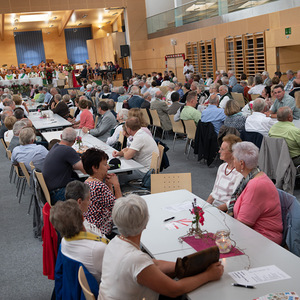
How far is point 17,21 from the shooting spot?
88.5 ft

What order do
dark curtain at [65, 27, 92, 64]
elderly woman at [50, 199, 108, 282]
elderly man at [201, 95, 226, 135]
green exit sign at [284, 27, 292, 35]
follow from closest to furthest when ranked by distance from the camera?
1. elderly woman at [50, 199, 108, 282]
2. elderly man at [201, 95, 226, 135]
3. green exit sign at [284, 27, 292, 35]
4. dark curtain at [65, 27, 92, 64]

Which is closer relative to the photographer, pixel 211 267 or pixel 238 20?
pixel 211 267

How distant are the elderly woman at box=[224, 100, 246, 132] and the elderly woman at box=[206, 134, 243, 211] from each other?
259 centimetres

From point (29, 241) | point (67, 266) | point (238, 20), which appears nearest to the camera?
point (67, 266)

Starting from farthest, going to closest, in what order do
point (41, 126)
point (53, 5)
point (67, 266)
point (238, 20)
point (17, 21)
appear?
point (17, 21)
point (53, 5)
point (238, 20)
point (41, 126)
point (67, 266)

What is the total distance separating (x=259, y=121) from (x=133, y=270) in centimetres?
433


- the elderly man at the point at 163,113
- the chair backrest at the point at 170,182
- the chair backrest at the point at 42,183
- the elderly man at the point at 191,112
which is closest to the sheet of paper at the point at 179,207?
the chair backrest at the point at 170,182

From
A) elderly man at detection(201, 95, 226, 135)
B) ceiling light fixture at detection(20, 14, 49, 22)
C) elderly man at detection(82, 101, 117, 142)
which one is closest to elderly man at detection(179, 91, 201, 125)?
elderly man at detection(201, 95, 226, 135)

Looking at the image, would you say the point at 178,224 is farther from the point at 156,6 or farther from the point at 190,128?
the point at 156,6

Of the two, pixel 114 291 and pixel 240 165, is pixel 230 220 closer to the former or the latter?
pixel 240 165

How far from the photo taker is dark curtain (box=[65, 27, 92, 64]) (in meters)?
32.0

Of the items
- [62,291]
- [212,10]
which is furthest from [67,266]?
[212,10]

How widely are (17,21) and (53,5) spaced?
6.14 m

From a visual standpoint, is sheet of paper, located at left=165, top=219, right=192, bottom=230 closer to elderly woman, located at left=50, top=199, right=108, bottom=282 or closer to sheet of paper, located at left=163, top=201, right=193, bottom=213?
sheet of paper, located at left=163, top=201, right=193, bottom=213
